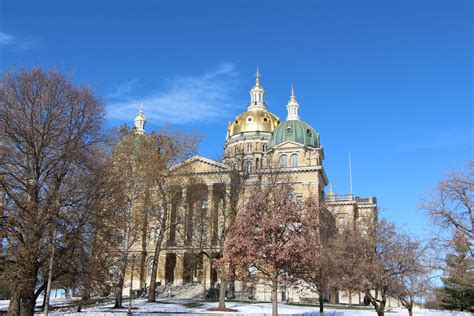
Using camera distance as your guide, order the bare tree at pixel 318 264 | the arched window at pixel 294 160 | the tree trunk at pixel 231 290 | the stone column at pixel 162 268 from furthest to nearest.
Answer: the arched window at pixel 294 160, the stone column at pixel 162 268, the tree trunk at pixel 231 290, the bare tree at pixel 318 264

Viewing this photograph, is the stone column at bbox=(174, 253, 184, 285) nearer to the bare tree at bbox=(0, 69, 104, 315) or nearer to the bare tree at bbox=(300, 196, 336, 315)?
the bare tree at bbox=(300, 196, 336, 315)

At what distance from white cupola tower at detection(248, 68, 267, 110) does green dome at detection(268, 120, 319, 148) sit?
19.2 meters

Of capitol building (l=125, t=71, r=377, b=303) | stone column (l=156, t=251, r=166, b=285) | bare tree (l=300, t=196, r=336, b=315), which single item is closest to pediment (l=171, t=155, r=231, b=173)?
capitol building (l=125, t=71, r=377, b=303)

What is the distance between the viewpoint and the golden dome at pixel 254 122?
87.4 metres

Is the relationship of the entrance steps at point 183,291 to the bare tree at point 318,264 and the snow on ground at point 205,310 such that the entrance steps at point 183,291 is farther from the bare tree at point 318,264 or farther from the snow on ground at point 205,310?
the bare tree at point 318,264

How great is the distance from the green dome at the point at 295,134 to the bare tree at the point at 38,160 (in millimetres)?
47371

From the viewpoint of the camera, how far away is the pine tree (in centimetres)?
2632

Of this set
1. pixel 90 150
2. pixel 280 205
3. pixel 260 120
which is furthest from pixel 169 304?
pixel 260 120

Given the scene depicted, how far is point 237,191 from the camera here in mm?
49969

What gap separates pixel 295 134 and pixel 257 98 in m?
24.1

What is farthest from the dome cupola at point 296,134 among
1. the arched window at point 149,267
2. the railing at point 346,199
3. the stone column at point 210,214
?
the arched window at point 149,267

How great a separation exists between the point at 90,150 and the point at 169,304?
22871mm

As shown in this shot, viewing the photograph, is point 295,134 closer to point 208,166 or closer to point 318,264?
point 208,166

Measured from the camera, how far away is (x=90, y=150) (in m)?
25.2
